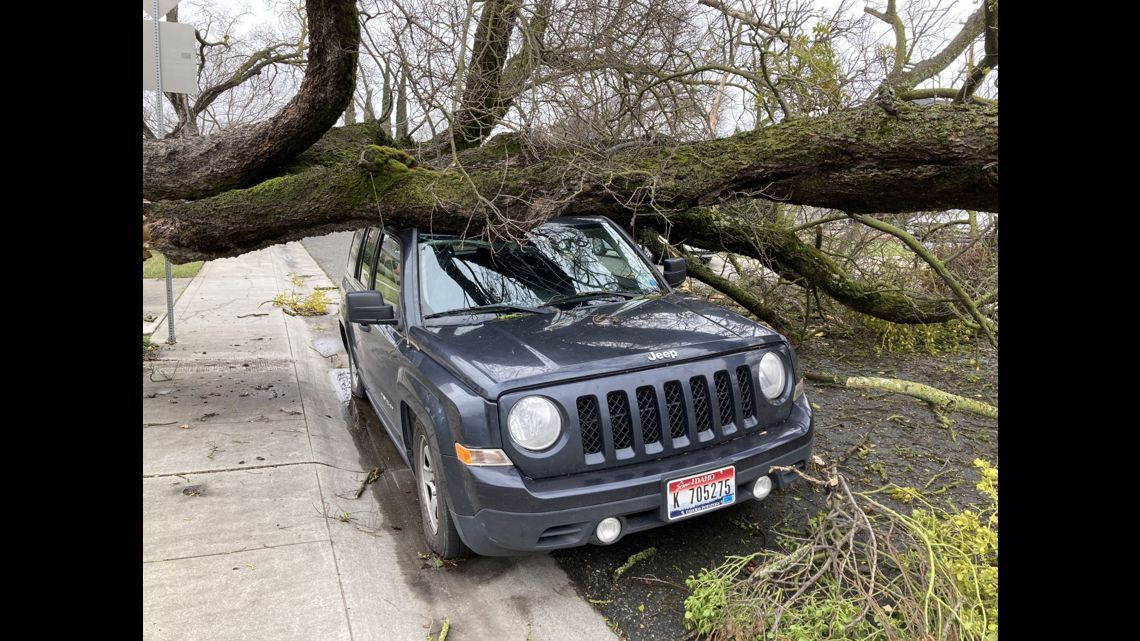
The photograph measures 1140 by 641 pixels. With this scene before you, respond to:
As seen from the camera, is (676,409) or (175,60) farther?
(175,60)

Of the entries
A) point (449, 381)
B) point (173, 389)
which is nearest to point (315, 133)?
point (173, 389)

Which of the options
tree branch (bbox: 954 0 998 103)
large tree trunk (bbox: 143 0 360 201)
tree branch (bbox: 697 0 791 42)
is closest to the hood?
tree branch (bbox: 954 0 998 103)

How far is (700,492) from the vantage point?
3.19m

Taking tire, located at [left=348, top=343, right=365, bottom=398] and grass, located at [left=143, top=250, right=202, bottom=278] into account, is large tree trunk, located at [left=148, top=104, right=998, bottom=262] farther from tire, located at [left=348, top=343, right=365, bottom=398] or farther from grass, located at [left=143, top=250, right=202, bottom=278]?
grass, located at [left=143, top=250, right=202, bottom=278]

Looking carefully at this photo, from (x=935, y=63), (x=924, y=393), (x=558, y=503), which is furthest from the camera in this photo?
(x=935, y=63)

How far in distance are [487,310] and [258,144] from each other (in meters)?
3.27

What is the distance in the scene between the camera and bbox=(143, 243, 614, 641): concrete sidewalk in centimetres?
310

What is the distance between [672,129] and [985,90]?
2674 mm

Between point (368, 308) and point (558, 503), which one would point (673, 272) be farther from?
point (558, 503)

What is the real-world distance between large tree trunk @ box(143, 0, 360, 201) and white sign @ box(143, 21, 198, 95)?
6.30ft

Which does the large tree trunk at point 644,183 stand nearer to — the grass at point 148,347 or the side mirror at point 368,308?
the side mirror at point 368,308

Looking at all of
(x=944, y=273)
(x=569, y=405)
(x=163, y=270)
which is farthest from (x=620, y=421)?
(x=163, y=270)
